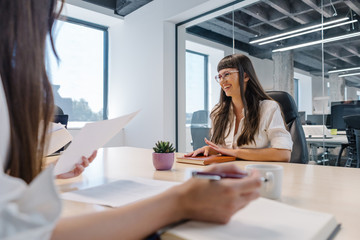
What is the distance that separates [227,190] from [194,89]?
3.63 meters

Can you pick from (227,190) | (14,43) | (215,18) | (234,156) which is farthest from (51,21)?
(215,18)

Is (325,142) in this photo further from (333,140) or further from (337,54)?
(337,54)

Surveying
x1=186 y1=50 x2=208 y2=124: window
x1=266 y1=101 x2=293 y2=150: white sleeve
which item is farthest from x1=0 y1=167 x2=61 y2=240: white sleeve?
x1=186 y1=50 x2=208 y2=124: window

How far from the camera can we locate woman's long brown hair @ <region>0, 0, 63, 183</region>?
464mm

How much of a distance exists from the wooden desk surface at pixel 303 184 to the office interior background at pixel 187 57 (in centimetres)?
198

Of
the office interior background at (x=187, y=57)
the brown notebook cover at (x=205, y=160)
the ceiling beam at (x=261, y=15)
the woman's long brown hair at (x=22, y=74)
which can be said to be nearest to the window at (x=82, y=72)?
the office interior background at (x=187, y=57)

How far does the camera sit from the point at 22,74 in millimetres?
478

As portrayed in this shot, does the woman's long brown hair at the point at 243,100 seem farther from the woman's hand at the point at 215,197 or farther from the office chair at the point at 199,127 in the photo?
the office chair at the point at 199,127

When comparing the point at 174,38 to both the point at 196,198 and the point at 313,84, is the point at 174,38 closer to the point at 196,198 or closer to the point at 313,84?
the point at 313,84

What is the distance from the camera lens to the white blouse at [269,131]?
57.4 inches

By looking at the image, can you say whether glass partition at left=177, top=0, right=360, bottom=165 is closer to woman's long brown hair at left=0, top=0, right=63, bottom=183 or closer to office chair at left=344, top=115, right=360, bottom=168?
office chair at left=344, top=115, right=360, bottom=168

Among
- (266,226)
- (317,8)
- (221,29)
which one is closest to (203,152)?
(266,226)

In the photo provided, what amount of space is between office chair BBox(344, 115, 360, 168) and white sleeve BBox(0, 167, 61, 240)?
276 cm

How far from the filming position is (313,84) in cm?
284
